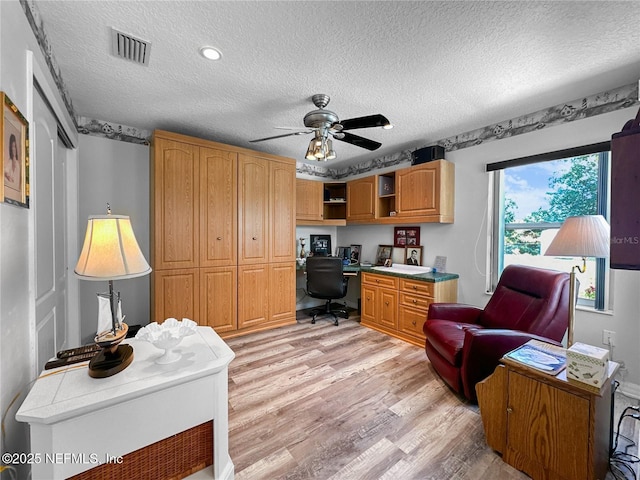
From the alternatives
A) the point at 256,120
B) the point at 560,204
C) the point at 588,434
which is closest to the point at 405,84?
the point at 256,120

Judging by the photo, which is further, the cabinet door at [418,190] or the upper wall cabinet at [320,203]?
the upper wall cabinet at [320,203]

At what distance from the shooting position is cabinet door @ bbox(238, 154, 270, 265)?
340cm

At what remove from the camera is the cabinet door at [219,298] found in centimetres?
314

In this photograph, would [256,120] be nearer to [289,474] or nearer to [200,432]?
[200,432]

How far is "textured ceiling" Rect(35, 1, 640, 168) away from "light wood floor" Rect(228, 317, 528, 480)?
2495mm

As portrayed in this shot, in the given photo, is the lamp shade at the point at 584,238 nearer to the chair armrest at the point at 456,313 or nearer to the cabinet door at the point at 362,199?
the chair armrest at the point at 456,313

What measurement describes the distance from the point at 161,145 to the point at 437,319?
11.1 feet

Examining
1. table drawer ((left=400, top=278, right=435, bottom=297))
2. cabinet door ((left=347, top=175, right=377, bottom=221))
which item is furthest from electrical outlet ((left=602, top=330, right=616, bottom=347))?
cabinet door ((left=347, top=175, right=377, bottom=221))

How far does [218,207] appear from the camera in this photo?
321 centimetres

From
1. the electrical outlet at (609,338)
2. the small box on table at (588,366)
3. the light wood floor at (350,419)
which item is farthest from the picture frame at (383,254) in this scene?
the small box on table at (588,366)

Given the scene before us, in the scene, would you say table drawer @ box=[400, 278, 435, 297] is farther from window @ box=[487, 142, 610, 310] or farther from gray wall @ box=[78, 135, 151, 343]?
gray wall @ box=[78, 135, 151, 343]

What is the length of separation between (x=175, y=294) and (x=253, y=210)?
52.6 inches

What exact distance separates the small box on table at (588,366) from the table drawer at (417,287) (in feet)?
5.54

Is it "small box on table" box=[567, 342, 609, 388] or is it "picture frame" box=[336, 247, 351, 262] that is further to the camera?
"picture frame" box=[336, 247, 351, 262]
